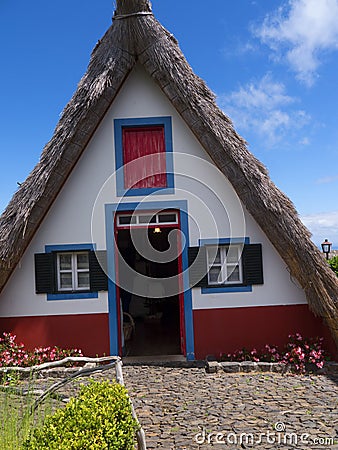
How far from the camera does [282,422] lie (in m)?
4.68

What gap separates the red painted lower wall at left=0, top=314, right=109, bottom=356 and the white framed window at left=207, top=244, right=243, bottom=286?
2.01m

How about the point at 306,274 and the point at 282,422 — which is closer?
the point at 282,422

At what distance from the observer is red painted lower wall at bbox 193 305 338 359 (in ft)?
24.3

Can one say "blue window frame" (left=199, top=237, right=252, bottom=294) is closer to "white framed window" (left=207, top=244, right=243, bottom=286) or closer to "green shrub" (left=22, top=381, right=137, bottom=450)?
"white framed window" (left=207, top=244, right=243, bottom=286)

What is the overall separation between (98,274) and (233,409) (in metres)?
3.29

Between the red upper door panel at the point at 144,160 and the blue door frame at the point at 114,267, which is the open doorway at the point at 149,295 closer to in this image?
the blue door frame at the point at 114,267

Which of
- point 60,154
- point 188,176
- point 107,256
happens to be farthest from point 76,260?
point 188,176

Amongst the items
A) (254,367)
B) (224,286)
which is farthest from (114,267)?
(254,367)

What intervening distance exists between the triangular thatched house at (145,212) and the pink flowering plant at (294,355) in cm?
16

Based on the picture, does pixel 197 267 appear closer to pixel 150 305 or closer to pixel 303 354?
pixel 303 354

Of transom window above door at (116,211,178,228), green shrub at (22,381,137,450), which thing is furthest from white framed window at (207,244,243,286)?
green shrub at (22,381,137,450)

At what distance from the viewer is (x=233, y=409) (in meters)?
5.14

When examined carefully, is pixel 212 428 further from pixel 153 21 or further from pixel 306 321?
pixel 153 21

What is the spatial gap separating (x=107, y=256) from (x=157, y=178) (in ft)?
5.25
